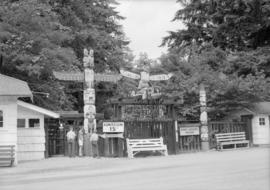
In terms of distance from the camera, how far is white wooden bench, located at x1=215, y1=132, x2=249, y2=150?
28344mm

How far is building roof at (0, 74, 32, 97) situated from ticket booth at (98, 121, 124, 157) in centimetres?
434

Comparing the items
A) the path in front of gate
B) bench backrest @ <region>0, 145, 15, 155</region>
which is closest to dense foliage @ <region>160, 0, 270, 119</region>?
bench backrest @ <region>0, 145, 15, 155</region>

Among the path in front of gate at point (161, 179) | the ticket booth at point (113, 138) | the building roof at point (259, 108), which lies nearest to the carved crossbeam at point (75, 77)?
the ticket booth at point (113, 138)

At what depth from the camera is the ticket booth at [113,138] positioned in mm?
24328

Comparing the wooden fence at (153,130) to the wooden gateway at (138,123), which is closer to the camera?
the wooden gateway at (138,123)

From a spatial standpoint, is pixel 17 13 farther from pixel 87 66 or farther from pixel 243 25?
pixel 243 25

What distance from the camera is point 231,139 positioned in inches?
1155

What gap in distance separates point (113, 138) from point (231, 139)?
8.27 meters

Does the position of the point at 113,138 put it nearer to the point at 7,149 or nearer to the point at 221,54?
the point at 7,149

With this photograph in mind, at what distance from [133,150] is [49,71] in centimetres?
1160

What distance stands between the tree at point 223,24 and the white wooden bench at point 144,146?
751 inches

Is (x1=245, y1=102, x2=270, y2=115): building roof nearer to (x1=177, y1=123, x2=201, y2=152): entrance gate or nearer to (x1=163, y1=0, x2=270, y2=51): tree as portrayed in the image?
(x1=177, y1=123, x2=201, y2=152): entrance gate

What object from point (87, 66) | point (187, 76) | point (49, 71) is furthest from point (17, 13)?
point (187, 76)

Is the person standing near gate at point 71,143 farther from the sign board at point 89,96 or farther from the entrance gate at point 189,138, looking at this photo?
the entrance gate at point 189,138
